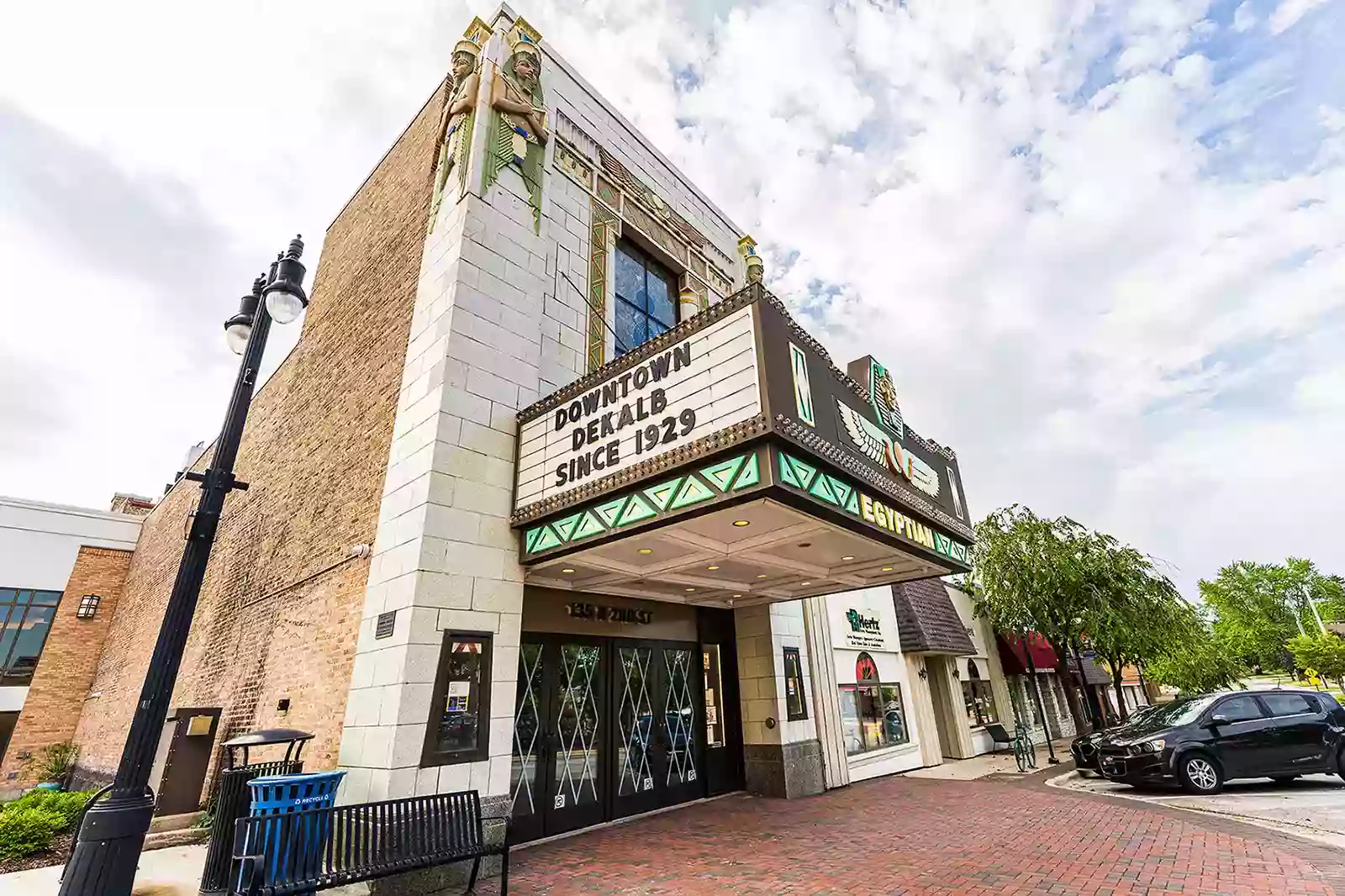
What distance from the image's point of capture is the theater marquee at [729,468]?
5.61 m

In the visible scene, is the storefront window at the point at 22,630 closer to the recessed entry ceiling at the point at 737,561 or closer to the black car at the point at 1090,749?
the recessed entry ceiling at the point at 737,561

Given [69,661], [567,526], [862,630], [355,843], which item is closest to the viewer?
[355,843]

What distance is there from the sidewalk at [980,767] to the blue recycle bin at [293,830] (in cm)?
1234

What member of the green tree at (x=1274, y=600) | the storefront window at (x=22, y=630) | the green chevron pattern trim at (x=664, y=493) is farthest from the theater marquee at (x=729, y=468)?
the green tree at (x=1274, y=600)

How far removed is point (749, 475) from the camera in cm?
535

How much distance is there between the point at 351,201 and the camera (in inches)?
562

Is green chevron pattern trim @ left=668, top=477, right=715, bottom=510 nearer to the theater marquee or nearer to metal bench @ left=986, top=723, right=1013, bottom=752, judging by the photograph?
the theater marquee

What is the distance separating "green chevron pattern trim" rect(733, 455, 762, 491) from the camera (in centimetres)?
528

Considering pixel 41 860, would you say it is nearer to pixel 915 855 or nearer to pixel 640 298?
pixel 915 855

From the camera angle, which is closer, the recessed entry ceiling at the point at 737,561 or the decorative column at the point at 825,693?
the recessed entry ceiling at the point at 737,561

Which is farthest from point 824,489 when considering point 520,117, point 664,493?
point 520,117

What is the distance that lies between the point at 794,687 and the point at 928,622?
7176mm

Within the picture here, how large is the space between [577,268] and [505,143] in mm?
2153

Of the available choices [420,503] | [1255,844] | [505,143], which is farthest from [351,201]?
[1255,844]
